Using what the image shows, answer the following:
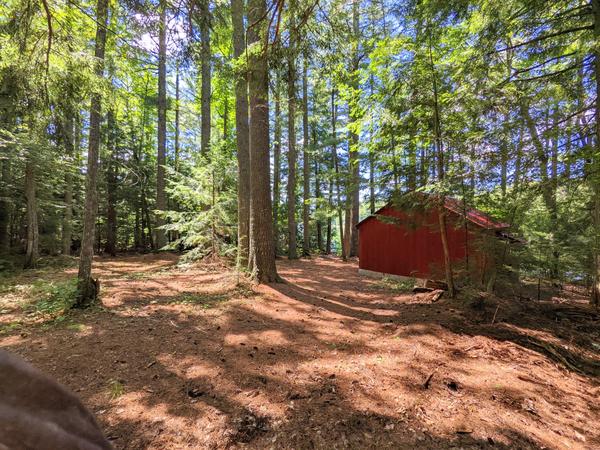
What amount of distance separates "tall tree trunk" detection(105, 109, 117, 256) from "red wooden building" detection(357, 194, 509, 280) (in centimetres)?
1313

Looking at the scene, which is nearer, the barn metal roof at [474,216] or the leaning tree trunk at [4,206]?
the barn metal roof at [474,216]

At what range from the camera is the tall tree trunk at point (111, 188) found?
49.1ft

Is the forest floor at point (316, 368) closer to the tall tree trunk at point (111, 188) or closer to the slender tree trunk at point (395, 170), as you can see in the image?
the slender tree trunk at point (395, 170)

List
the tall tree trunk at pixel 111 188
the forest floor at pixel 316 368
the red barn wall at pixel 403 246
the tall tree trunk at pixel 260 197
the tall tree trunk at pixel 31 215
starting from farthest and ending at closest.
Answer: the tall tree trunk at pixel 111 188 → the tall tree trunk at pixel 31 215 → the red barn wall at pixel 403 246 → the tall tree trunk at pixel 260 197 → the forest floor at pixel 316 368

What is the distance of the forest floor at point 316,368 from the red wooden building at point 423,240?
1.08 metres

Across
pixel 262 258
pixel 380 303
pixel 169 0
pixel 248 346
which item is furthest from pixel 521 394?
pixel 169 0

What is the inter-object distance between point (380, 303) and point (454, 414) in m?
4.03

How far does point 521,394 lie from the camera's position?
9.48 feet

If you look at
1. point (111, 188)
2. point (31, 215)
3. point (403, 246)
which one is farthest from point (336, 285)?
point (111, 188)

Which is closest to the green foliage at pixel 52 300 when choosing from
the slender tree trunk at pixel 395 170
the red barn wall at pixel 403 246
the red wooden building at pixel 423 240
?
the red wooden building at pixel 423 240

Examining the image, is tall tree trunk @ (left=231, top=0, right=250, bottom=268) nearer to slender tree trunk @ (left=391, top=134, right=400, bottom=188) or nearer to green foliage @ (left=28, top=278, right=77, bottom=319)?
green foliage @ (left=28, top=278, right=77, bottom=319)

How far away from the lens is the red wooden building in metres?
6.02

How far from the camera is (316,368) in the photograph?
328 cm

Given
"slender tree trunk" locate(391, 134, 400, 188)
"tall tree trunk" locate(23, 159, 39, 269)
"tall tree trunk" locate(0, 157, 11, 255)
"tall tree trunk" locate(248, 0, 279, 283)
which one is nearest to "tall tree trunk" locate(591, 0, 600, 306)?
"slender tree trunk" locate(391, 134, 400, 188)
